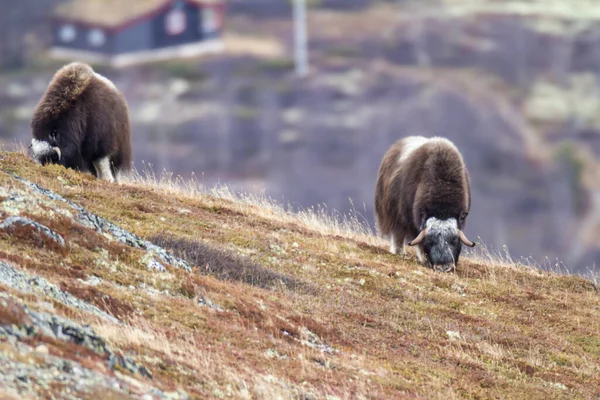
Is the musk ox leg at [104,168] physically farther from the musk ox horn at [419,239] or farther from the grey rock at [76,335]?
the grey rock at [76,335]

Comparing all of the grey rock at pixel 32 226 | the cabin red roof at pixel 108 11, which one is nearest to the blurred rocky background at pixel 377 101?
the cabin red roof at pixel 108 11

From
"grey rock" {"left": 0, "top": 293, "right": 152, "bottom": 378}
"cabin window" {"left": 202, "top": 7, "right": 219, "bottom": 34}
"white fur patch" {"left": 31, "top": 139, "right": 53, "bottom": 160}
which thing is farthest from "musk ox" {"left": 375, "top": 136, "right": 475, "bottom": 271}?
"cabin window" {"left": 202, "top": 7, "right": 219, "bottom": 34}

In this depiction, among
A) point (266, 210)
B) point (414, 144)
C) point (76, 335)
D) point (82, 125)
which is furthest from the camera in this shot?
point (266, 210)

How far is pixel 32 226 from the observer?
11930mm

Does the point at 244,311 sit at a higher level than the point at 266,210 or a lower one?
higher

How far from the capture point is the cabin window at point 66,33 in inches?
5084

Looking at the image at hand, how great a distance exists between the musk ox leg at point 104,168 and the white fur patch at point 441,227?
519 cm

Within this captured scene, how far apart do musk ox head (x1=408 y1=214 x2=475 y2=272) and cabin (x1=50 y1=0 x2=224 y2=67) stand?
11350cm

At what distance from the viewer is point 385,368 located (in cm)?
1170

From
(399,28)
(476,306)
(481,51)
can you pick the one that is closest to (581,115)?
(481,51)

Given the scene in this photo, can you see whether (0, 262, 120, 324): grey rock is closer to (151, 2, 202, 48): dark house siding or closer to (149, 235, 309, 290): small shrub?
(149, 235, 309, 290): small shrub

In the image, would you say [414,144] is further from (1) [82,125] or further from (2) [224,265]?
(2) [224,265]

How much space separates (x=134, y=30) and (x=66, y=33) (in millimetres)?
9466

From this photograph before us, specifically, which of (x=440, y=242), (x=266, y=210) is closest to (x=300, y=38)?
(x=266, y=210)
